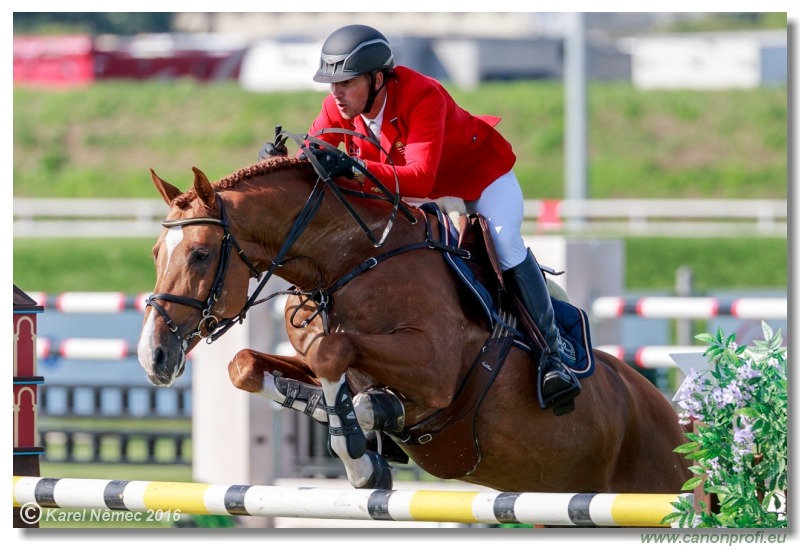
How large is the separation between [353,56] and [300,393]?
116 cm

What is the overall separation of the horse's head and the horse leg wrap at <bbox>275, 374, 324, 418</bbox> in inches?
13.6

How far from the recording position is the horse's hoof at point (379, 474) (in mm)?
4641

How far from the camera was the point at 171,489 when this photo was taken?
181 inches

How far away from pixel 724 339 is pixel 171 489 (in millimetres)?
1898

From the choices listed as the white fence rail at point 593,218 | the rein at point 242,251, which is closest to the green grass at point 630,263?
the white fence rail at point 593,218

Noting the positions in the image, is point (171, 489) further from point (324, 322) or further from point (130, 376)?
point (130, 376)

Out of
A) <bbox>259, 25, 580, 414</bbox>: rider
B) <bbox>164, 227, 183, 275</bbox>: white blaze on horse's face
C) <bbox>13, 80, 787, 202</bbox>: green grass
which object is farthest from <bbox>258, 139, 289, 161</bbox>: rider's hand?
<bbox>13, 80, 787, 202</bbox>: green grass

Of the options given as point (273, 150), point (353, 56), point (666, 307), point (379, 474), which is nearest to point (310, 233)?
point (273, 150)

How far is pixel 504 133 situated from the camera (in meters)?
27.9

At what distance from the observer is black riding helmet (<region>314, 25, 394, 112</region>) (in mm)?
4633

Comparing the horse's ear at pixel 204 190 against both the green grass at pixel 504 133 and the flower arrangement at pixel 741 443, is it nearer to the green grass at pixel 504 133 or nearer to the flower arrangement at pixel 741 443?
the flower arrangement at pixel 741 443

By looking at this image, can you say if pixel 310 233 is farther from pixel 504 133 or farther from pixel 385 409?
pixel 504 133

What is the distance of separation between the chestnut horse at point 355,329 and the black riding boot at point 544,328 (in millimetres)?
80
